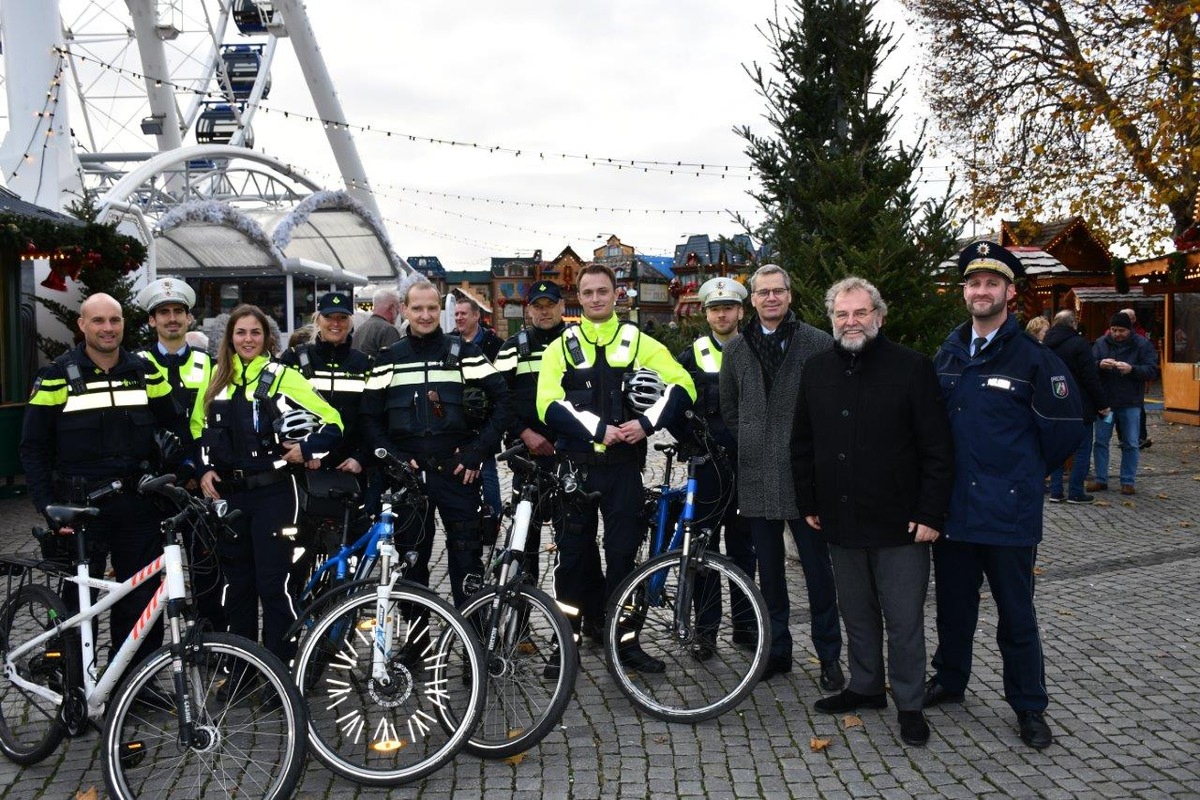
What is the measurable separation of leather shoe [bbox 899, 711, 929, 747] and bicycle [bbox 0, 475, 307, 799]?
2.51 metres

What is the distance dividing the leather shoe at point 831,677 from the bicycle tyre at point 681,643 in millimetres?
549

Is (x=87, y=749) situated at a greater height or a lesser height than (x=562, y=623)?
lesser

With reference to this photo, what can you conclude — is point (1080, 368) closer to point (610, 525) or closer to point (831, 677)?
point (831, 677)

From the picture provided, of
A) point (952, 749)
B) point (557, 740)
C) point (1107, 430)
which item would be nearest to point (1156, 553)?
point (1107, 430)

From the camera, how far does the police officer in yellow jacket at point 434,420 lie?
509 cm

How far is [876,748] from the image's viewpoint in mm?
4289

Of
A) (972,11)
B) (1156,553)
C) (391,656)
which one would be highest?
(972,11)

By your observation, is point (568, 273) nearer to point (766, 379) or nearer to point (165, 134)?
point (165, 134)

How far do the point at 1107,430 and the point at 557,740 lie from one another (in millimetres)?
8616

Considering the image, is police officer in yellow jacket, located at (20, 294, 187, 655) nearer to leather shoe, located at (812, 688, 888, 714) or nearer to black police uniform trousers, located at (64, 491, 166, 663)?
black police uniform trousers, located at (64, 491, 166, 663)

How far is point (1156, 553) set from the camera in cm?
793

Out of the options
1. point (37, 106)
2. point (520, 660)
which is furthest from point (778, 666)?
point (37, 106)

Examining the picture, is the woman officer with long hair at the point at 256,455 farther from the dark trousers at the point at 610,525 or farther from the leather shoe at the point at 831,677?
the leather shoe at the point at 831,677

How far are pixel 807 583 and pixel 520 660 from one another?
1.56 metres
